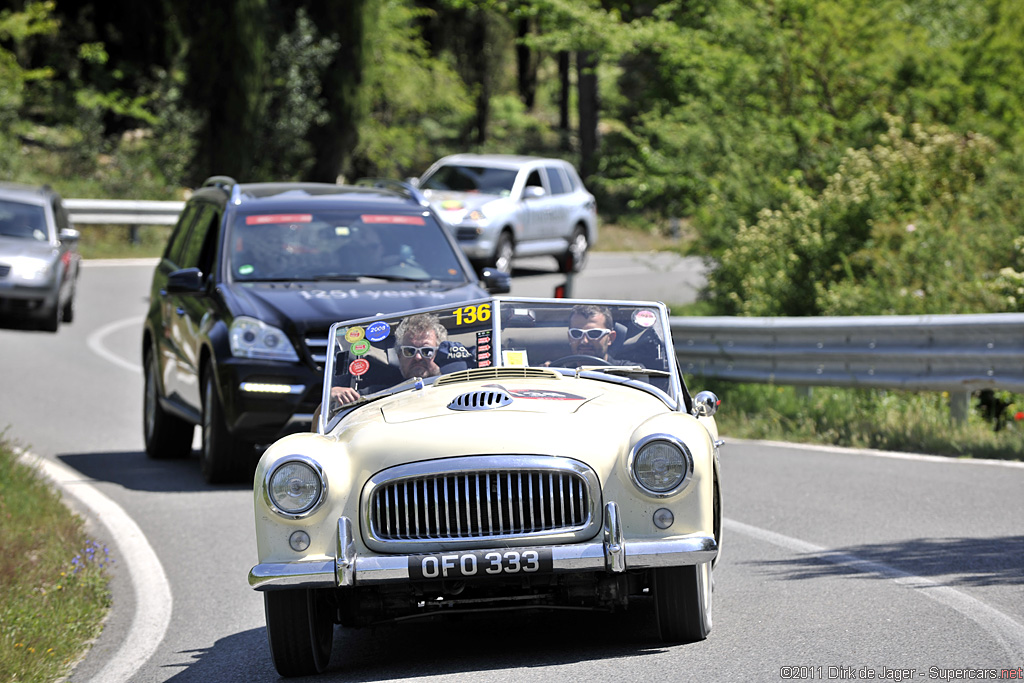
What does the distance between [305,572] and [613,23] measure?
1879 centimetres

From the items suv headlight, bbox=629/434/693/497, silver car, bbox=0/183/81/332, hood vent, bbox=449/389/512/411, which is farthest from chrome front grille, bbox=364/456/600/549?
silver car, bbox=0/183/81/332

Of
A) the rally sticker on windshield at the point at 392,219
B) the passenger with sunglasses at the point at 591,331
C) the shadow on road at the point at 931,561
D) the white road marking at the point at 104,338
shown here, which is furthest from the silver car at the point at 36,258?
the shadow on road at the point at 931,561

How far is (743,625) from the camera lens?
20.2 feet

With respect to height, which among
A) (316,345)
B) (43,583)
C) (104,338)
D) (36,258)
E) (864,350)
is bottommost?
(104,338)

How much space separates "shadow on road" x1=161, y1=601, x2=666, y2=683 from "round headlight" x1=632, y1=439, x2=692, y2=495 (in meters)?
0.70

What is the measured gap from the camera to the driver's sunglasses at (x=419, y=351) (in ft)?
21.9

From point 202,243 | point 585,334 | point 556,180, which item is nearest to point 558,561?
point 585,334

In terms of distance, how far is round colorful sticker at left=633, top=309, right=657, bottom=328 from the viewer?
22.3 feet

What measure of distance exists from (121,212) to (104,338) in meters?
10.2

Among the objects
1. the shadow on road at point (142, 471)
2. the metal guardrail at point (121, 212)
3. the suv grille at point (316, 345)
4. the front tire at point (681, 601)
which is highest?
the front tire at point (681, 601)

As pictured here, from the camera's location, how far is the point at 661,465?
5477 mm

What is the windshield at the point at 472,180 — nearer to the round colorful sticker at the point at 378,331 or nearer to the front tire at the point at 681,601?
the round colorful sticker at the point at 378,331

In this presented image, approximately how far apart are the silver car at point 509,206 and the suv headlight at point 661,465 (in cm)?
1670

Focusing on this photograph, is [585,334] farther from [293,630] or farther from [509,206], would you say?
[509,206]
